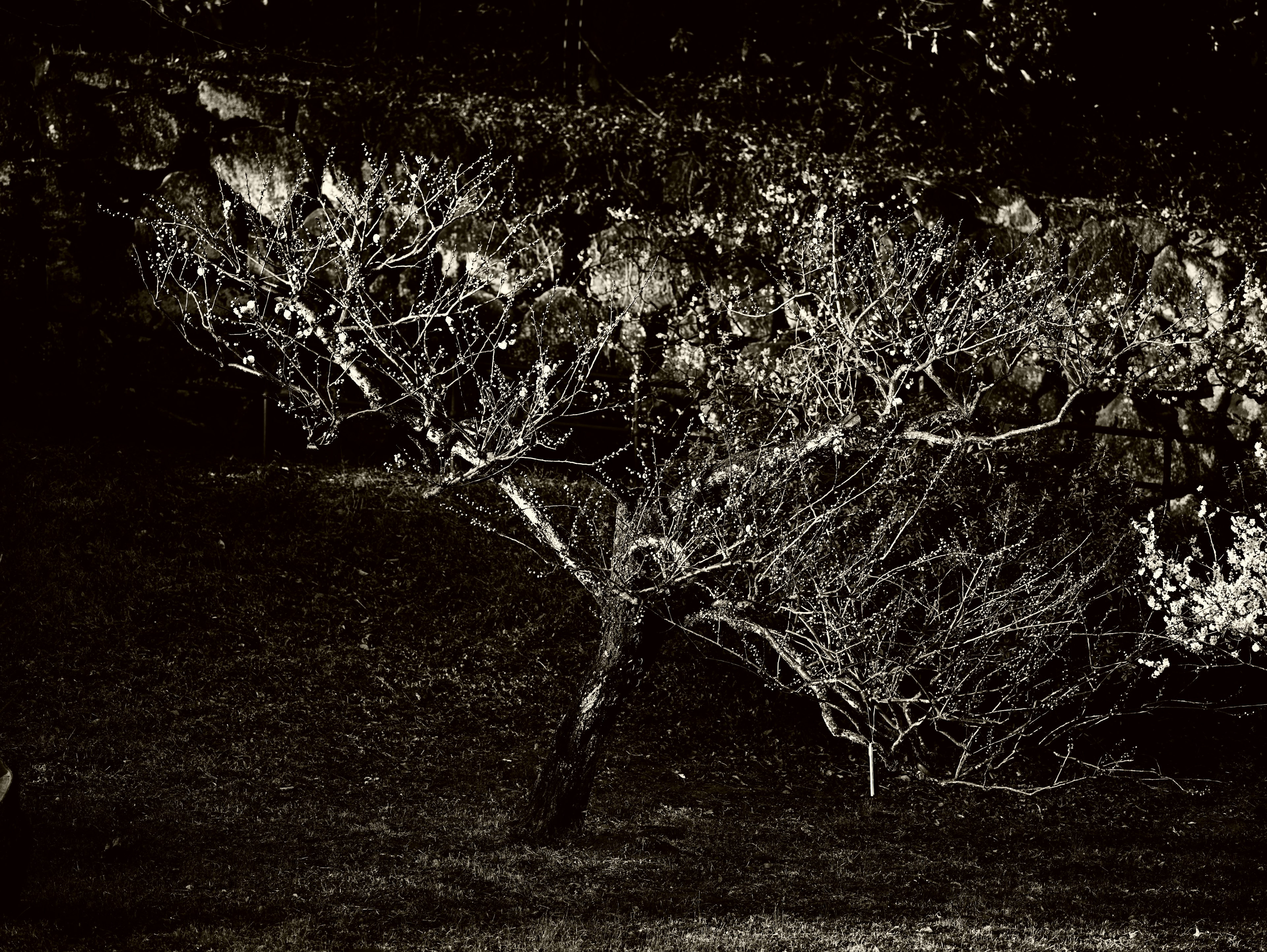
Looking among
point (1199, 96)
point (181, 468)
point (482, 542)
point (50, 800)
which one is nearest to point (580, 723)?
point (50, 800)

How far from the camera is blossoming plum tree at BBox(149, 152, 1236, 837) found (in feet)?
27.8

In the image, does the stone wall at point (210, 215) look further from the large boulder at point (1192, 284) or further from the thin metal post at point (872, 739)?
the thin metal post at point (872, 739)

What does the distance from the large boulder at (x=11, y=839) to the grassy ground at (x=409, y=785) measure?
12.0 inches

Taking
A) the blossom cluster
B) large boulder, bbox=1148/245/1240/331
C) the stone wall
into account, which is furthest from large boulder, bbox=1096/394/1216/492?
large boulder, bbox=1148/245/1240/331

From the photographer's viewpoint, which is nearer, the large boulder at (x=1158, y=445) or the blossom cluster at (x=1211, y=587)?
the blossom cluster at (x=1211, y=587)

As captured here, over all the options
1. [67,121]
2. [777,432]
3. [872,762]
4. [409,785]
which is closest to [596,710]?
[409,785]

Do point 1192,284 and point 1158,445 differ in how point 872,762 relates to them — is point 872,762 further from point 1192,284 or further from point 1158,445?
point 1192,284

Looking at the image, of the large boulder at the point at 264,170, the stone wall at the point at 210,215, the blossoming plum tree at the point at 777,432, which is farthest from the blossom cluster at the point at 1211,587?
the large boulder at the point at 264,170

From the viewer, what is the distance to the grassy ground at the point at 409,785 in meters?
7.49

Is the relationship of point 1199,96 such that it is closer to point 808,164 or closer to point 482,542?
point 808,164

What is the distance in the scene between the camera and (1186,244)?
1389 centimetres

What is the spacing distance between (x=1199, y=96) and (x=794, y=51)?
514 cm

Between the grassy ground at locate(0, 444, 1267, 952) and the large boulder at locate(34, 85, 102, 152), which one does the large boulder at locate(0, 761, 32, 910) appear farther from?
the large boulder at locate(34, 85, 102, 152)

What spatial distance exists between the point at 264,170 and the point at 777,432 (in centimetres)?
736
